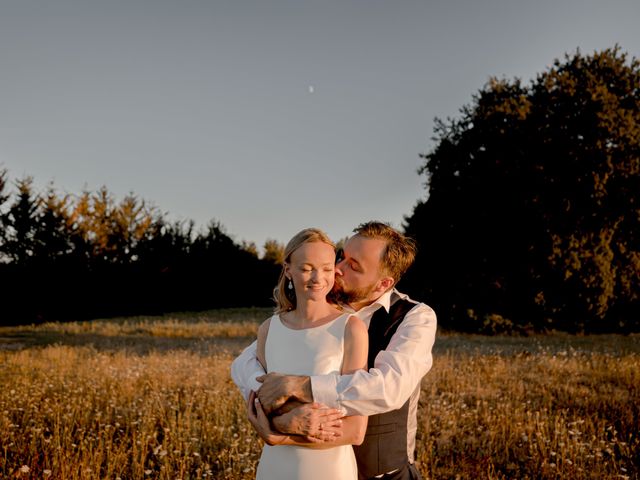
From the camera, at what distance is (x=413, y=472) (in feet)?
10.5

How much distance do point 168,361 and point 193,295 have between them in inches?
1215

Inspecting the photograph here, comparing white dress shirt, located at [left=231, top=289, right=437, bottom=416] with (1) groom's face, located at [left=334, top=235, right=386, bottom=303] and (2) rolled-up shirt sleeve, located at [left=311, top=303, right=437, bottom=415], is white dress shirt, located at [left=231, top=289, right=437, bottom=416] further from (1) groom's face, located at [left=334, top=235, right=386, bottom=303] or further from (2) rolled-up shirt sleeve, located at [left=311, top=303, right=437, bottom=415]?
(1) groom's face, located at [left=334, top=235, right=386, bottom=303]

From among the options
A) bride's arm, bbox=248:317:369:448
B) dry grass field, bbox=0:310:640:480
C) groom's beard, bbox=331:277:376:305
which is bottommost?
dry grass field, bbox=0:310:640:480

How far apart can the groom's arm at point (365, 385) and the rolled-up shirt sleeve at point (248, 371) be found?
274 mm

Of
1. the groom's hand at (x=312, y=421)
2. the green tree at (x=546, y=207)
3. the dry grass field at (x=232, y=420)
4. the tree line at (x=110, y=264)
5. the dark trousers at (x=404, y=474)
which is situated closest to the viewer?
the groom's hand at (x=312, y=421)

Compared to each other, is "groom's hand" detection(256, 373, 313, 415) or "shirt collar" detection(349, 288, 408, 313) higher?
"shirt collar" detection(349, 288, 408, 313)

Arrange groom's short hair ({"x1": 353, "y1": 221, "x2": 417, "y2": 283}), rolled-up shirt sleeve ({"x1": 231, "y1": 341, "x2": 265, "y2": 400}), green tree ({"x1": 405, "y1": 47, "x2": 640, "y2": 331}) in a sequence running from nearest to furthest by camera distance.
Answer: rolled-up shirt sleeve ({"x1": 231, "y1": 341, "x2": 265, "y2": 400}) → groom's short hair ({"x1": 353, "y1": 221, "x2": 417, "y2": 283}) → green tree ({"x1": 405, "y1": 47, "x2": 640, "y2": 331})

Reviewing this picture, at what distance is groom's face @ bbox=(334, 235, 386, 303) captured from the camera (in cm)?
338

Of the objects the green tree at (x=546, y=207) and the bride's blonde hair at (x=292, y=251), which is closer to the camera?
the bride's blonde hair at (x=292, y=251)

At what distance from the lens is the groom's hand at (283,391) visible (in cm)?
270

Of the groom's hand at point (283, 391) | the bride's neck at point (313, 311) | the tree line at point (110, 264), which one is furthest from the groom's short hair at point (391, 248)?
the tree line at point (110, 264)

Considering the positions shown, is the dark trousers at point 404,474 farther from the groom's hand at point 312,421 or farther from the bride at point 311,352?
the groom's hand at point 312,421

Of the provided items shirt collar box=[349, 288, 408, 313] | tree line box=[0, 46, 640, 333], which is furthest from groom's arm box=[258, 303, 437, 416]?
tree line box=[0, 46, 640, 333]

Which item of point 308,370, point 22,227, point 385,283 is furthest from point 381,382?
point 22,227
